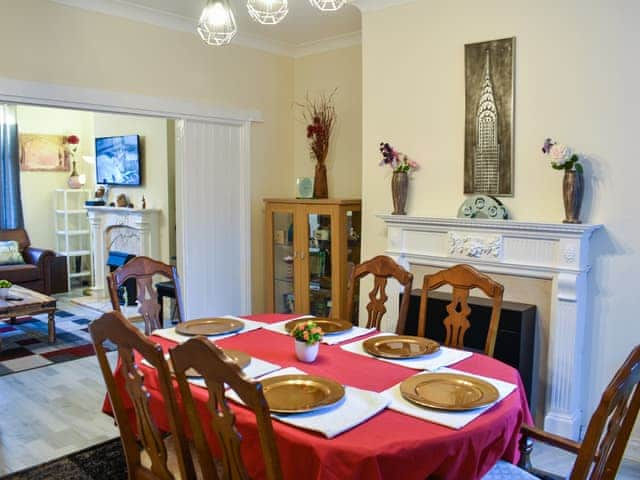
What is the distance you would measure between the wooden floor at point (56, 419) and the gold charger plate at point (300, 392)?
1.68 m

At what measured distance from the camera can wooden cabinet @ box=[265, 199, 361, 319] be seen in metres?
4.40

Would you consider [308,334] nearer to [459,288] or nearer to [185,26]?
[459,288]

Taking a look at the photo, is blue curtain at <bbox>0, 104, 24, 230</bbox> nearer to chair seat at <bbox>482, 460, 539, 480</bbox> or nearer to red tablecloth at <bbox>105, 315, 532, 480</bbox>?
red tablecloth at <bbox>105, 315, 532, 480</bbox>

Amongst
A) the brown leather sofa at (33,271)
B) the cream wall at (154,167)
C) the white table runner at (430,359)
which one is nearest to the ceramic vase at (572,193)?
Answer: the white table runner at (430,359)

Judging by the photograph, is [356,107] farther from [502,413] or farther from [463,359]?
[502,413]

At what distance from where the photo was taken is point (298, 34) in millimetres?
4723

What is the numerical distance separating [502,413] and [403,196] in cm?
219

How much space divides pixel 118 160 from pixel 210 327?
4.61 m

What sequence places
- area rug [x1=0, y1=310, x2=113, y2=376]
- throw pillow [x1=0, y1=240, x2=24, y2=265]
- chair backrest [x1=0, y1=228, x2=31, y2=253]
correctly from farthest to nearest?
1. chair backrest [x1=0, y1=228, x2=31, y2=253]
2. throw pillow [x1=0, y1=240, x2=24, y2=265]
3. area rug [x1=0, y1=310, x2=113, y2=376]

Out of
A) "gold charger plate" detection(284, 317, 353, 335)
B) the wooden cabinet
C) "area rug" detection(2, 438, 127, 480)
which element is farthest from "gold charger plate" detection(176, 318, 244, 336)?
the wooden cabinet

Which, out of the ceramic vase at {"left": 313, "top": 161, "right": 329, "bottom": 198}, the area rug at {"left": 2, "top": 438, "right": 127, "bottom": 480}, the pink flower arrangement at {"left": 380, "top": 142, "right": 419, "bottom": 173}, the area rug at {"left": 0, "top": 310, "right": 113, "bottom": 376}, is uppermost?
the pink flower arrangement at {"left": 380, "top": 142, "right": 419, "bottom": 173}

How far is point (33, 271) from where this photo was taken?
649 centimetres

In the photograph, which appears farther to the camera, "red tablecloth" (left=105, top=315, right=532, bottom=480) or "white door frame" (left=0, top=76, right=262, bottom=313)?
"white door frame" (left=0, top=76, right=262, bottom=313)

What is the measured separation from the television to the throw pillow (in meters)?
1.24
